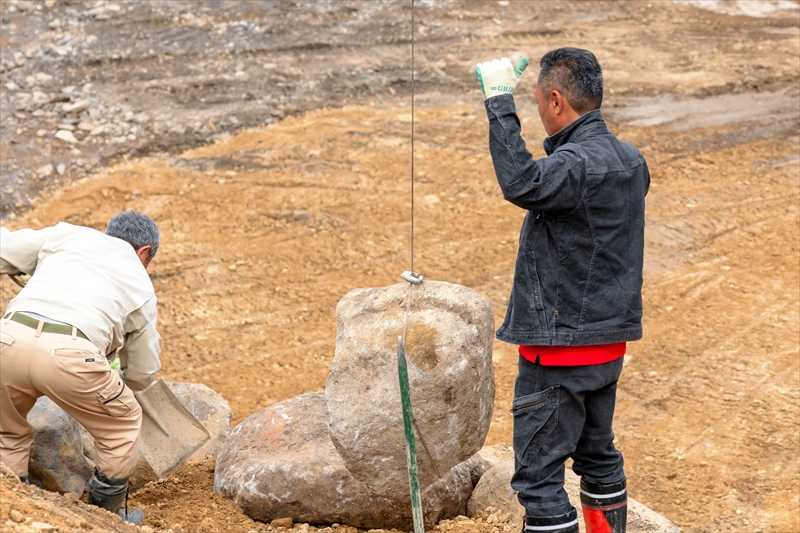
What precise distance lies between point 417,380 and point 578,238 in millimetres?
925

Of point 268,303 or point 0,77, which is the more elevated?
point 0,77

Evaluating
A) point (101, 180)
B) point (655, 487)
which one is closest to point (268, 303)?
point (101, 180)

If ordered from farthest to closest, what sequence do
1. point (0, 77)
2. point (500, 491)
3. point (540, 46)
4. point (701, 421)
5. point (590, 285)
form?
1. point (540, 46)
2. point (0, 77)
3. point (701, 421)
4. point (500, 491)
5. point (590, 285)

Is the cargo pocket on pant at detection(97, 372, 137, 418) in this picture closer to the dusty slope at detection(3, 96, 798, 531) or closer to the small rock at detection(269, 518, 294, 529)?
the dusty slope at detection(3, 96, 798, 531)

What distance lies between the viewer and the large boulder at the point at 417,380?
3650mm

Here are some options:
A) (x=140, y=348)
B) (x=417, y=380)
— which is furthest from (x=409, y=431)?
(x=140, y=348)

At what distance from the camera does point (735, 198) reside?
879 centimetres

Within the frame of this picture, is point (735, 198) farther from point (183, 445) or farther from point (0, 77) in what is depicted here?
point (0, 77)

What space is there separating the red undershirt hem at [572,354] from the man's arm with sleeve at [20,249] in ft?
7.94

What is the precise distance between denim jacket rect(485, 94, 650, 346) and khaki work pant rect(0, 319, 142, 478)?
182 centimetres

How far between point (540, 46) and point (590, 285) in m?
9.09

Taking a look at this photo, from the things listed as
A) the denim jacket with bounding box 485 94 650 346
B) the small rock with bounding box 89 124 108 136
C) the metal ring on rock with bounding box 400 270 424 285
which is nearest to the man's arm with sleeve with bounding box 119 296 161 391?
the metal ring on rock with bounding box 400 270 424 285

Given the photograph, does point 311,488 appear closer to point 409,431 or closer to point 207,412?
point 409,431

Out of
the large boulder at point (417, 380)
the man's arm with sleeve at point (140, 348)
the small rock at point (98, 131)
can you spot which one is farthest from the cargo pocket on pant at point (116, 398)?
the small rock at point (98, 131)
